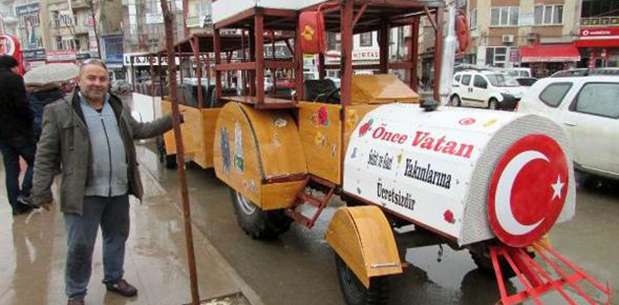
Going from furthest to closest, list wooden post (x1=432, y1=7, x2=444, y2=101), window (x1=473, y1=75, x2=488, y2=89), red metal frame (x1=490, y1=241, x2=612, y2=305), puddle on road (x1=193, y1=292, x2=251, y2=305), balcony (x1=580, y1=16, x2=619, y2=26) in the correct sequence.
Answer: balcony (x1=580, y1=16, x2=619, y2=26) → window (x1=473, y1=75, x2=488, y2=89) → wooden post (x1=432, y1=7, x2=444, y2=101) → puddle on road (x1=193, y1=292, x2=251, y2=305) → red metal frame (x1=490, y1=241, x2=612, y2=305)

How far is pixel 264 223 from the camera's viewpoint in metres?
5.02

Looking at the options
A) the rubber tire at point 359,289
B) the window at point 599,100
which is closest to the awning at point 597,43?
the window at point 599,100


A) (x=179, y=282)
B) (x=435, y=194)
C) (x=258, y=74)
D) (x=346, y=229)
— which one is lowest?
→ (x=179, y=282)

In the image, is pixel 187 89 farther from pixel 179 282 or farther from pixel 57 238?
pixel 179 282

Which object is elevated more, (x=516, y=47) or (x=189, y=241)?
(x=516, y=47)

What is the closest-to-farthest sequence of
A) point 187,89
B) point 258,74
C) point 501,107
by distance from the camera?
point 258,74
point 187,89
point 501,107

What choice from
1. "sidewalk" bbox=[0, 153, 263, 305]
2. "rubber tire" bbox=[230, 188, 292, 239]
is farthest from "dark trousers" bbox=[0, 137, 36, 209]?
"rubber tire" bbox=[230, 188, 292, 239]

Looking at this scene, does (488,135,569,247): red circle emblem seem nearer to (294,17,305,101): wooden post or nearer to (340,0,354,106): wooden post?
(340,0,354,106): wooden post

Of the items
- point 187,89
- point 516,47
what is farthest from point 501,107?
point 516,47

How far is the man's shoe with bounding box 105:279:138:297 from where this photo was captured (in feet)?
12.4

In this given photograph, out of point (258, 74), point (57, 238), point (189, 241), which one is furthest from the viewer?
point (57, 238)

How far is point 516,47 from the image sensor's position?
36.2 meters

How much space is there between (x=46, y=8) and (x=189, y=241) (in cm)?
6975

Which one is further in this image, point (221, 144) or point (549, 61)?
point (549, 61)
